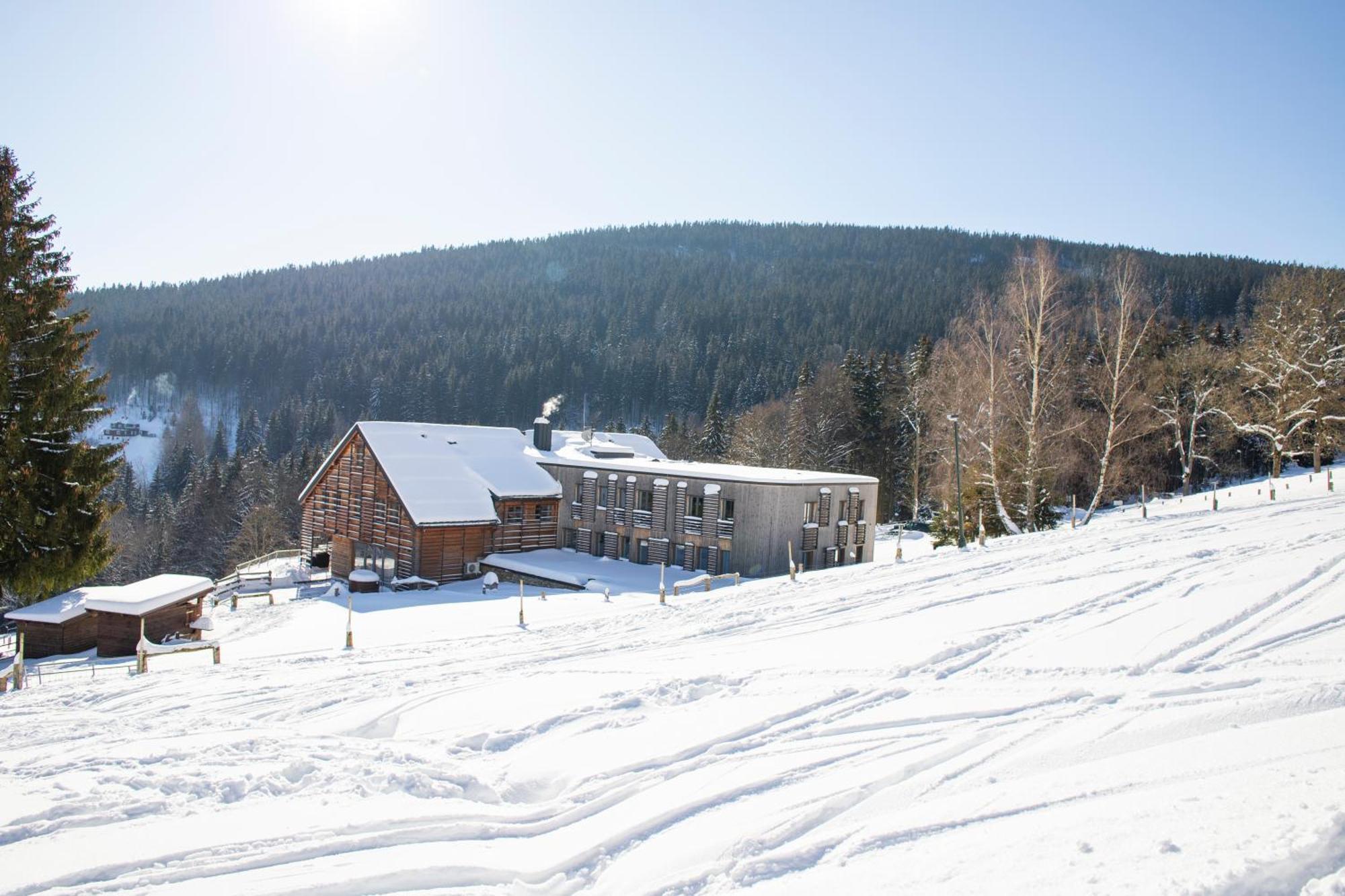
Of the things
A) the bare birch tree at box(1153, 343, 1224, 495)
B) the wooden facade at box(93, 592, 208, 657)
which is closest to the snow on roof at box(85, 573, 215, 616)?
the wooden facade at box(93, 592, 208, 657)

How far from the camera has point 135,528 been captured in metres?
65.5

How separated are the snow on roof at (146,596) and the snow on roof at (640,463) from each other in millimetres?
17368

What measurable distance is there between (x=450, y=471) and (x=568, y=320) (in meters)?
95.1

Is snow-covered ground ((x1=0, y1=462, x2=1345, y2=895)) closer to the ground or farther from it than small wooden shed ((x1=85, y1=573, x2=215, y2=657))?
farther from it

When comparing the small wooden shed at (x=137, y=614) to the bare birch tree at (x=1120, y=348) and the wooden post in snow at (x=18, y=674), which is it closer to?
the wooden post in snow at (x=18, y=674)

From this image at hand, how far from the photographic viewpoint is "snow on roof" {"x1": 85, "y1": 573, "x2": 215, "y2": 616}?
74.2 ft

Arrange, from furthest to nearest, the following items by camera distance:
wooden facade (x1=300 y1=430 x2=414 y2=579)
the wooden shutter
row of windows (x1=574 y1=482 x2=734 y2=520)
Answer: the wooden shutter < wooden facade (x1=300 y1=430 x2=414 y2=579) < row of windows (x1=574 y1=482 x2=734 y2=520)

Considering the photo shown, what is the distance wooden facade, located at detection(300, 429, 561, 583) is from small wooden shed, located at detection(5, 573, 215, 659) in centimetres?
1024

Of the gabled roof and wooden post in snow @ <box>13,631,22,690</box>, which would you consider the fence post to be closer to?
wooden post in snow @ <box>13,631,22,690</box>

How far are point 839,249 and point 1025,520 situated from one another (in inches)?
5838

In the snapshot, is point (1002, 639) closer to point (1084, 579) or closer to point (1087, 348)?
point (1084, 579)

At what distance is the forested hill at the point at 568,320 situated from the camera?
105000 millimetres

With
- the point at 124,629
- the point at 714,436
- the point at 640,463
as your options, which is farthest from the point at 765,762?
the point at 714,436

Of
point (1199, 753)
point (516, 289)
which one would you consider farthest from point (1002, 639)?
point (516, 289)
